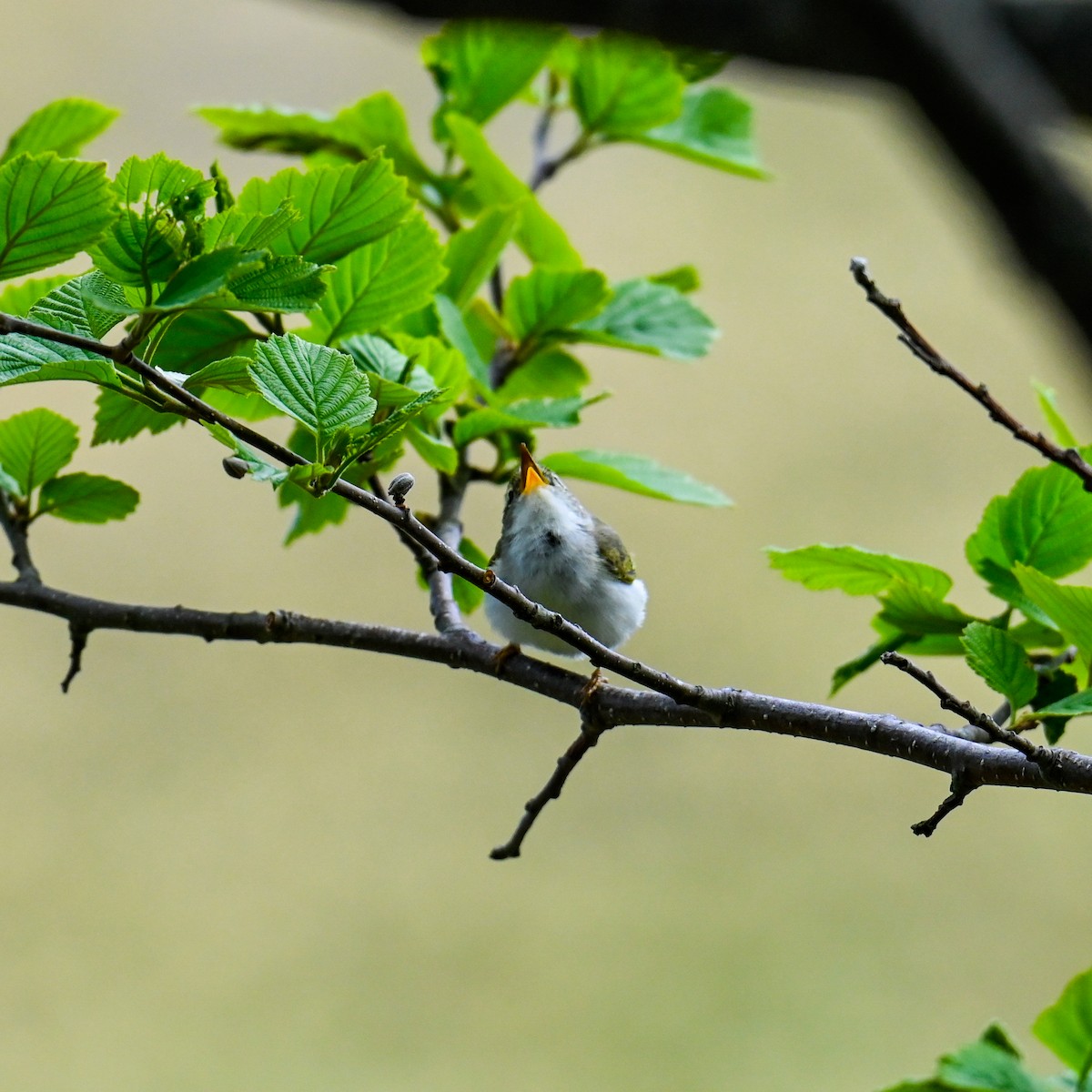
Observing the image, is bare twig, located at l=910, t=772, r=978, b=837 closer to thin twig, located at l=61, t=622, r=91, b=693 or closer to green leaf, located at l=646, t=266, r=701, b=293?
thin twig, located at l=61, t=622, r=91, b=693

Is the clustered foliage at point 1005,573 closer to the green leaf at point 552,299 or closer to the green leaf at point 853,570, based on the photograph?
the green leaf at point 853,570

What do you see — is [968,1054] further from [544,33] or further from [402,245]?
[544,33]

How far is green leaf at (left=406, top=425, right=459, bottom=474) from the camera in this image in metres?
0.52

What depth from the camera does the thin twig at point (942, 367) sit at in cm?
31

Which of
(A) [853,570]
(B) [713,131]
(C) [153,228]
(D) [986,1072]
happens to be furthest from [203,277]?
(B) [713,131]

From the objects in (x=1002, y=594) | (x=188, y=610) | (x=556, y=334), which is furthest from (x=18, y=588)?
(x=1002, y=594)

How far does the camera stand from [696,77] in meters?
0.81

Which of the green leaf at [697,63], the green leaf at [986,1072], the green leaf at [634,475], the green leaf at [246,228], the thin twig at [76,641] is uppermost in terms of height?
the green leaf at [246,228]

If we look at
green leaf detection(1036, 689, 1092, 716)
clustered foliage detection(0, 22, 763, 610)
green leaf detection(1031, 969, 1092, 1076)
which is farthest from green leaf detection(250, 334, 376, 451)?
green leaf detection(1031, 969, 1092, 1076)

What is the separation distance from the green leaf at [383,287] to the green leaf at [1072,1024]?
0.37 metres

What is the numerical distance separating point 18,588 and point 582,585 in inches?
13.2

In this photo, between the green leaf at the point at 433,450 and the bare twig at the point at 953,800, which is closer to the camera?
the bare twig at the point at 953,800

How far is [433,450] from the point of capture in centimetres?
54

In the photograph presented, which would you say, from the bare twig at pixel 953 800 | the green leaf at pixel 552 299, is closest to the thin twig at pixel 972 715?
the bare twig at pixel 953 800
